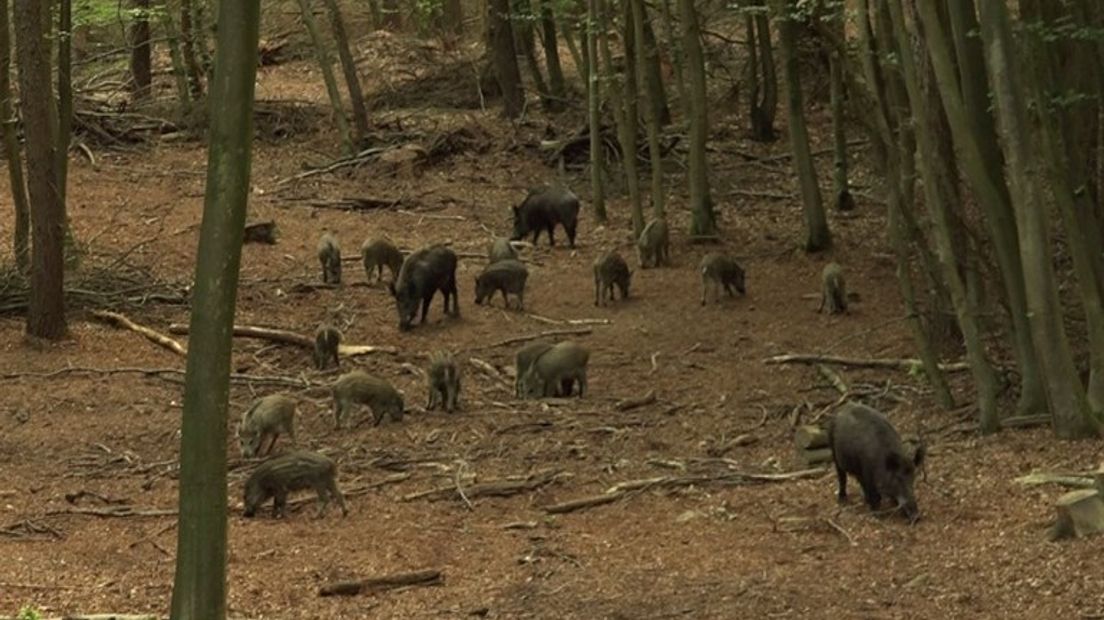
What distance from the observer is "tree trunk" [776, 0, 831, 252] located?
21.6 m

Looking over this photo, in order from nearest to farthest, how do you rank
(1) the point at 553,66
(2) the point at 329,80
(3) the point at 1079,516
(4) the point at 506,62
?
(3) the point at 1079,516 < (2) the point at 329,80 < (4) the point at 506,62 < (1) the point at 553,66

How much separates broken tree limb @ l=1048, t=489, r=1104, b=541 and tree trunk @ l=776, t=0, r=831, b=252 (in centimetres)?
1241

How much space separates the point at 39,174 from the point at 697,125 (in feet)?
28.3

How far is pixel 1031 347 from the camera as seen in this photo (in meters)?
12.6

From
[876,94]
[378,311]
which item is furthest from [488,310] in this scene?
[876,94]

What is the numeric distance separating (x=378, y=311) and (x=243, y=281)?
1.99m

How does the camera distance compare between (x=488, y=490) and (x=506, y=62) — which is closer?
(x=488, y=490)

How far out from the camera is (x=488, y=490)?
40.7 ft

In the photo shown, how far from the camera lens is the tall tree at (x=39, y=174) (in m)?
17.2

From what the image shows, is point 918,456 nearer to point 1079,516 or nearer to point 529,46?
point 1079,516

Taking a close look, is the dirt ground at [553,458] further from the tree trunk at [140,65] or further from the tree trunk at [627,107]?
the tree trunk at [140,65]

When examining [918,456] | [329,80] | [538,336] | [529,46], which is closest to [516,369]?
[538,336]

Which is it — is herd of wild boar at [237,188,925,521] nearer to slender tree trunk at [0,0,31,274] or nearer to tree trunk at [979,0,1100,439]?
tree trunk at [979,0,1100,439]

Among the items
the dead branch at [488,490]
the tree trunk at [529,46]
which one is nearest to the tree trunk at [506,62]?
the tree trunk at [529,46]
